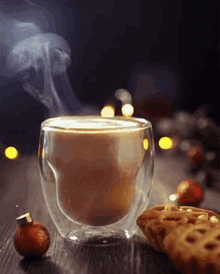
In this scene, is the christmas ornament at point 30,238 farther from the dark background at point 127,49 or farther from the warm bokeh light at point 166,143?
the dark background at point 127,49

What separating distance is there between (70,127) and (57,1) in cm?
140

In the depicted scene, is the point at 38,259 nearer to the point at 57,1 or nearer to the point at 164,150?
the point at 164,150

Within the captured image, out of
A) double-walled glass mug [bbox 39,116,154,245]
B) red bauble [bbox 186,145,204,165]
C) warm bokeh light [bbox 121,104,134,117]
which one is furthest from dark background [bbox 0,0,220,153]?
double-walled glass mug [bbox 39,116,154,245]

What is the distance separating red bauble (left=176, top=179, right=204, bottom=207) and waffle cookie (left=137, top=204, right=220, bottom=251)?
21cm

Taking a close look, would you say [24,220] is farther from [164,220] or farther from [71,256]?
[164,220]

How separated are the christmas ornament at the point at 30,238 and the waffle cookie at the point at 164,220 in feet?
0.48

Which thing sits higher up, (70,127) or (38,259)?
(70,127)

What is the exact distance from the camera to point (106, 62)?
1.96 metres

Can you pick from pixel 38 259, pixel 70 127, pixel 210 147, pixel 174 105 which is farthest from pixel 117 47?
pixel 38 259

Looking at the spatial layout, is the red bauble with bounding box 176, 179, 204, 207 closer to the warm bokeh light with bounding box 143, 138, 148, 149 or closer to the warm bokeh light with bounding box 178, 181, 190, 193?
the warm bokeh light with bounding box 178, 181, 190, 193

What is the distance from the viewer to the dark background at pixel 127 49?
6.15ft

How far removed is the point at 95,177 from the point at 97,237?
0.34ft

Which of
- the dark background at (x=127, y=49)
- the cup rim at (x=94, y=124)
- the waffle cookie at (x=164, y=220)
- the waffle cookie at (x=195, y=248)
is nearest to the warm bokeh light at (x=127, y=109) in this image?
the dark background at (x=127, y=49)


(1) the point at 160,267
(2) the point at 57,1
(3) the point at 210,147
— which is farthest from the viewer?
(2) the point at 57,1
